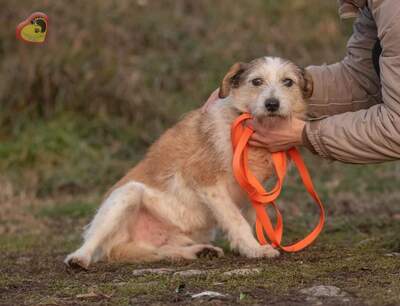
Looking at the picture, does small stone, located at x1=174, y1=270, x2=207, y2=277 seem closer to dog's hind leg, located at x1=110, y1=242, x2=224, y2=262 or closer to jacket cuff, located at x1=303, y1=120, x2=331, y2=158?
dog's hind leg, located at x1=110, y1=242, x2=224, y2=262

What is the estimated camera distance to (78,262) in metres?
5.49

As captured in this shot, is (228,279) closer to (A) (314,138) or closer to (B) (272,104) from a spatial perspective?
(A) (314,138)

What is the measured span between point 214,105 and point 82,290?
215cm

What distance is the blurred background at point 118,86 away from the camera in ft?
29.2

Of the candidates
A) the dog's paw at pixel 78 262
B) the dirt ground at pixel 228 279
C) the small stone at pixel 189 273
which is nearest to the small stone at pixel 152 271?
the dirt ground at pixel 228 279

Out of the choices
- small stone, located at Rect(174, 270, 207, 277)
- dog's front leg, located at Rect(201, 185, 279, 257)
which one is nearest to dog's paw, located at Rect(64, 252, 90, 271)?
small stone, located at Rect(174, 270, 207, 277)

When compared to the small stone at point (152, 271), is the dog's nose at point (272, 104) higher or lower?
higher

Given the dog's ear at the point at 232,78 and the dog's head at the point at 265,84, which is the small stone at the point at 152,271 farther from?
the dog's ear at the point at 232,78

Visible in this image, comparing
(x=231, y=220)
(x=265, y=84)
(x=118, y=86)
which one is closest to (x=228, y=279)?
(x=231, y=220)

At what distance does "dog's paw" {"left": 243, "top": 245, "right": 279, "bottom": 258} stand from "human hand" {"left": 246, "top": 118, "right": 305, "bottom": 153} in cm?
68

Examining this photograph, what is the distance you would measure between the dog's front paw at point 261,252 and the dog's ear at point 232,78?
44.8 inches

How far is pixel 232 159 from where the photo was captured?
19.1ft

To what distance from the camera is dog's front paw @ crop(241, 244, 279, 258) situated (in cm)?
557

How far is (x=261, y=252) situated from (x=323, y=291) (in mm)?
1430
